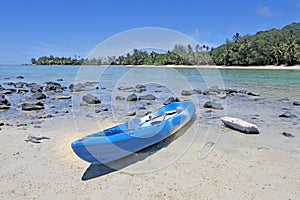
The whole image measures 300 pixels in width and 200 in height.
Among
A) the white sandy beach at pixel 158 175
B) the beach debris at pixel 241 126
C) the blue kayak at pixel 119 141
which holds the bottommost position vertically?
the white sandy beach at pixel 158 175

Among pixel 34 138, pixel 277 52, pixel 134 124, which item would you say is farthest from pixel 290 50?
pixel 34 138

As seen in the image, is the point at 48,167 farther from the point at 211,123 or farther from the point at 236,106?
the point at 236,106

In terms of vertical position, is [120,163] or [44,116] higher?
[44,116]

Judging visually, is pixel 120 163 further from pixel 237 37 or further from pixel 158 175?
pixel 237 37

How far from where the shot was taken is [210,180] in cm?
526

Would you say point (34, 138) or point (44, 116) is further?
point (44, 116)

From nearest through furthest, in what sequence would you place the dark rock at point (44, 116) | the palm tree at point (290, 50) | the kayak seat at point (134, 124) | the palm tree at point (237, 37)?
the kayak seat at point (134, 124) → the dark rock at point (44, 116) → the palm tree at point (290, 50) → the palm tree at point (237, 37)

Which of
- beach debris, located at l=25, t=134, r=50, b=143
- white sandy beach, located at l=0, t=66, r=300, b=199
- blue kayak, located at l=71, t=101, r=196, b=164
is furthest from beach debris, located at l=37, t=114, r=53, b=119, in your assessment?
blue kayak, located at l=71, t=101, r=196, b=164

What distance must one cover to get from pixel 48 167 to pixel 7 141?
277cm

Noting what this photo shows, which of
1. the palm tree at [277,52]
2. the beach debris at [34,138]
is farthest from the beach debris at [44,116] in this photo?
the palm tree at [277,52]

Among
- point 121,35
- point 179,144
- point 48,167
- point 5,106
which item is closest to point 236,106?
point 179,144

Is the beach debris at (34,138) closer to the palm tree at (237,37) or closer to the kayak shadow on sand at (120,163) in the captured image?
the kayak shadow on sand at (120,163)

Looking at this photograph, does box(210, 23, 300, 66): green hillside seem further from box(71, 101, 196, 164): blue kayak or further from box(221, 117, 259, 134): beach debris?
box(71, 101, 196, 164): blue kayak

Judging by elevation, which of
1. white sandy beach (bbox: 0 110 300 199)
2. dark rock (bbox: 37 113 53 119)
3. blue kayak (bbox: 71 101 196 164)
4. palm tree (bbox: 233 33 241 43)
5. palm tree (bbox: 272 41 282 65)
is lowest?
white sandy beach (bbox: 0 110 300 199)
